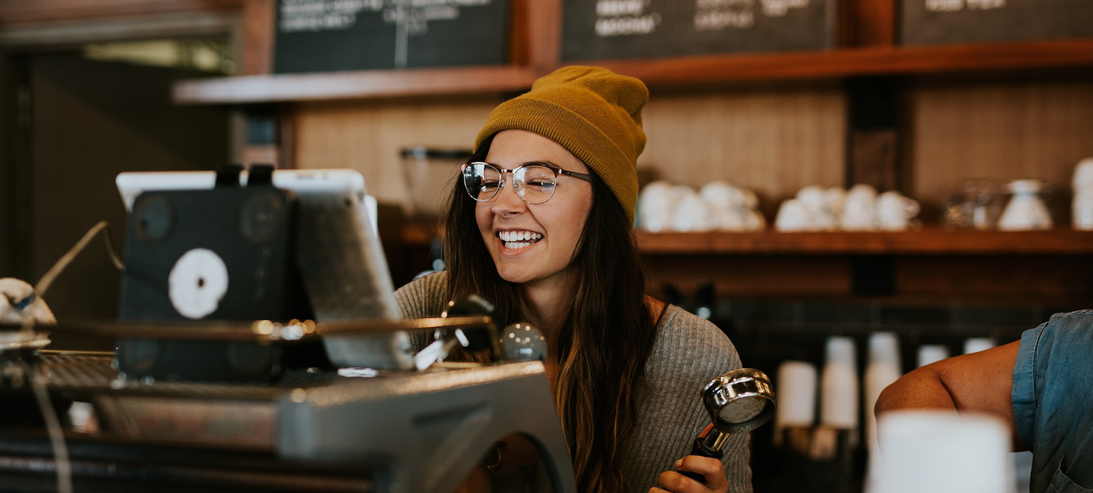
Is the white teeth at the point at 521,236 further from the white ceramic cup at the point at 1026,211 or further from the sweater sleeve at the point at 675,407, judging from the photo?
the white ceramic cup at the point at 1026,211

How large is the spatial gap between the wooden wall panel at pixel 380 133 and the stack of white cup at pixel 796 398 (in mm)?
1186

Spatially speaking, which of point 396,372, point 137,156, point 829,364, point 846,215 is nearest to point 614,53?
point 846,215

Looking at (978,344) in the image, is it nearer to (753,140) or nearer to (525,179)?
(753,140)

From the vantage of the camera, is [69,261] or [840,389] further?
[840,389]

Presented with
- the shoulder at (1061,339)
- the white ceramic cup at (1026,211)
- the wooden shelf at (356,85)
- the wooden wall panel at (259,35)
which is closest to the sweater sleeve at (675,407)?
the shoulder at (1061,339)

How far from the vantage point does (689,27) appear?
238cm

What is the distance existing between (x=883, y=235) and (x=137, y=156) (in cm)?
297

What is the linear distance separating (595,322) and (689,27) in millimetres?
1252

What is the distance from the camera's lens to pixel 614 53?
2428mm

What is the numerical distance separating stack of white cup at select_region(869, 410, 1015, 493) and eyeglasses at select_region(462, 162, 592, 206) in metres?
0.91

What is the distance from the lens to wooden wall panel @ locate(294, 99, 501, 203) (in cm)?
271

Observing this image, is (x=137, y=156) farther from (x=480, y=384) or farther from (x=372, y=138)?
(x=480, y=384)

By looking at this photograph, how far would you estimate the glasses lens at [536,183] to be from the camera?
4.46 feet

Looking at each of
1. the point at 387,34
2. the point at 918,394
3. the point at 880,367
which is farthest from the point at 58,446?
the point at 387,34
